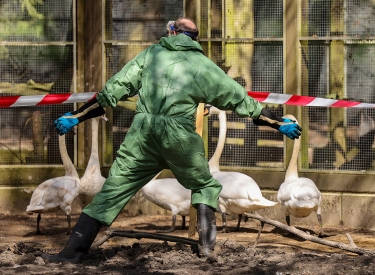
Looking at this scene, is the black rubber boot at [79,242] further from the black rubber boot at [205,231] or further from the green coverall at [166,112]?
the black rubber boot at [205,231]

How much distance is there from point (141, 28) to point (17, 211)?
290 cm

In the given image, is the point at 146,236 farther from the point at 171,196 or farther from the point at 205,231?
the point at 171,196

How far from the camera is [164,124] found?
22.3 feet

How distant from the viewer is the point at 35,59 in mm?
11305

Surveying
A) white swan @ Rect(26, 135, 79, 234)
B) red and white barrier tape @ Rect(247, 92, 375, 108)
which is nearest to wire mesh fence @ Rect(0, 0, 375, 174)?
red and white barrier tape @ Rect(247, 92, 375, 108)

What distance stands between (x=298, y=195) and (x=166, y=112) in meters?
3.08

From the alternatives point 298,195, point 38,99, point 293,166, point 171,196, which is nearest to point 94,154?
point 38,99

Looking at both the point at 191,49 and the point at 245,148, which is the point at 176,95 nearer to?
the point at 191,49

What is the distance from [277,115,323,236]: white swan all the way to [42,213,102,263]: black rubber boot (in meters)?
3.12

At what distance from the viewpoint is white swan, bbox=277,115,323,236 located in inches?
370

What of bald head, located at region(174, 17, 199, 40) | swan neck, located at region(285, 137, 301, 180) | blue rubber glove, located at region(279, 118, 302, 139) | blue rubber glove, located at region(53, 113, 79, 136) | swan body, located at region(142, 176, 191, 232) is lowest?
swan body, located at region(142, 176, 191, 232)

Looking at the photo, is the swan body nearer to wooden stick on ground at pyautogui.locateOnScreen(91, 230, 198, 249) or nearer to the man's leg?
wooden stick on ground at pyautogui.locateOnScreen(91, 230, 198, 249)

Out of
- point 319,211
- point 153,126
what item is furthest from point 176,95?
point 319,211

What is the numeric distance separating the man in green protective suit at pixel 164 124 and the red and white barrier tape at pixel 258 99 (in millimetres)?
2982
